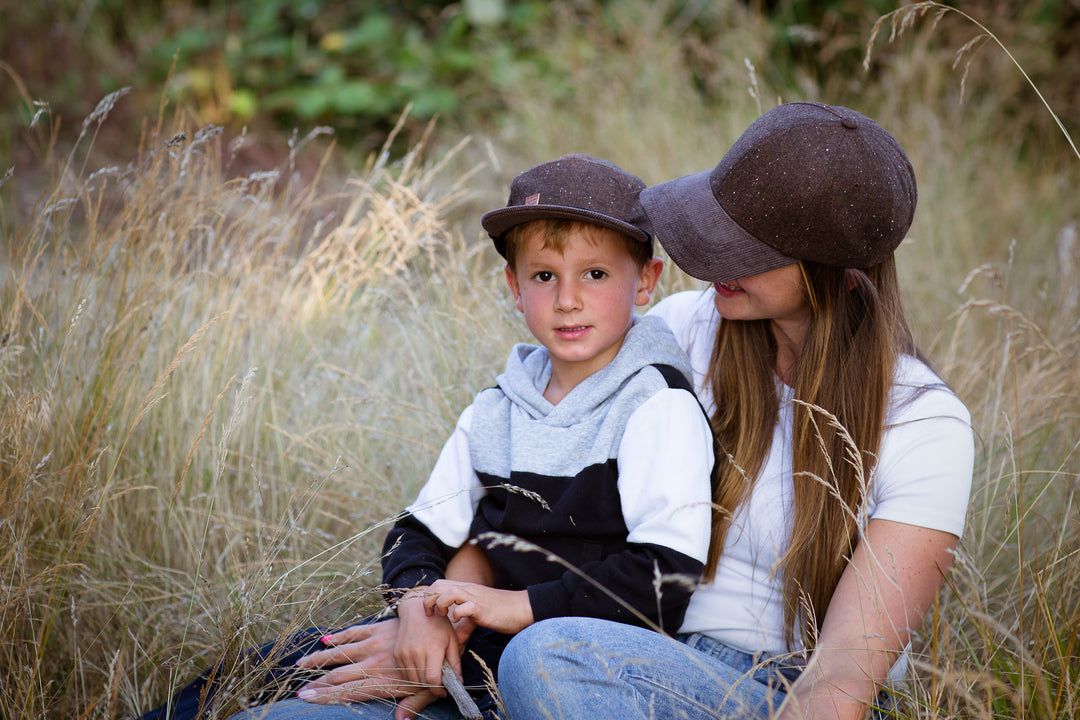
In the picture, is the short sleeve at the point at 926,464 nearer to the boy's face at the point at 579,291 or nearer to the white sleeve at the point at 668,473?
the white sleeve at the point at 668,473

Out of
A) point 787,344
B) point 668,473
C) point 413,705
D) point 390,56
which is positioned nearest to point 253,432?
point 413,705

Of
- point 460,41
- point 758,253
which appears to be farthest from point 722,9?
point 758,253

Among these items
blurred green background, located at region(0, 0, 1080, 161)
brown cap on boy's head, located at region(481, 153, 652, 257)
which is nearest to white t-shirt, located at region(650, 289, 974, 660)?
brown cap on boy's head, located at region(481, 153, 652, 257)

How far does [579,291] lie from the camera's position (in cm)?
185

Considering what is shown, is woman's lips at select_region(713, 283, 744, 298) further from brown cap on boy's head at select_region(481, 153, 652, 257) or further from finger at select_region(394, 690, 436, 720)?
finger at select_region(394, 690, 436, 720)

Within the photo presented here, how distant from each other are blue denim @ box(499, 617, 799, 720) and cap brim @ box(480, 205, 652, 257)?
2.54 ft

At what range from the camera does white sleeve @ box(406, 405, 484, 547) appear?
1.93 m

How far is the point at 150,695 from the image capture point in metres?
2.08

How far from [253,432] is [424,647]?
1.26 m

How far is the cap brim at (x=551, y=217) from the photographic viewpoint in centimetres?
179

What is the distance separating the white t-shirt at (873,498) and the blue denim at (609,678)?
13 cm

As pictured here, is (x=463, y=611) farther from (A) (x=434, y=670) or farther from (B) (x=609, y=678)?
(B) (x=609, y=678)

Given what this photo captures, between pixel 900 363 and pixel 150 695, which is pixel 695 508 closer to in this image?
pixel 900 363

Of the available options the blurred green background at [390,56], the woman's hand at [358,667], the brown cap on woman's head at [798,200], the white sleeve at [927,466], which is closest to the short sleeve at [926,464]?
the white sleeve at [927,466]
